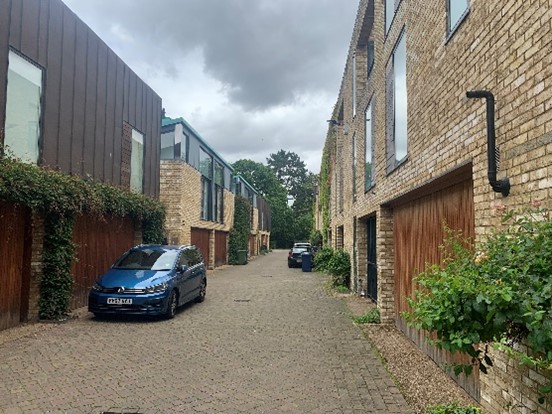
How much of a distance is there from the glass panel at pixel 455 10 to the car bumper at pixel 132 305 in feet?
23.5

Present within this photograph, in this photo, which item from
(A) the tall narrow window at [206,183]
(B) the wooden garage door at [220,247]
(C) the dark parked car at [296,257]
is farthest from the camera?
(C) the dark parked car at [296,257]

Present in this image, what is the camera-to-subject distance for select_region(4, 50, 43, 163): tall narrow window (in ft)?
27.7

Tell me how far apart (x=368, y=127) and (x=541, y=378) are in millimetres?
9419

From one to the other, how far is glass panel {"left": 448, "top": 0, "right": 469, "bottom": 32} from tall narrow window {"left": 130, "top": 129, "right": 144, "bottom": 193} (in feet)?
34.8

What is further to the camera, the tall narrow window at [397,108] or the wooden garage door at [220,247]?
the wooden garage door at [220,247]

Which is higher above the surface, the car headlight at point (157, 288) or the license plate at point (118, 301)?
the car headlight at point (157, 288)

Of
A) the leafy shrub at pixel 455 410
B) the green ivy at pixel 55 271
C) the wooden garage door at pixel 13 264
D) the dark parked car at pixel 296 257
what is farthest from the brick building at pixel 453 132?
the dark parked car at pixel 296 257

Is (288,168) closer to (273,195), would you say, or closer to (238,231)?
(273,195)

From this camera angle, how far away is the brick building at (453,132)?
336 centimetres

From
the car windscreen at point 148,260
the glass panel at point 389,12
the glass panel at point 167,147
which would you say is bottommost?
the car windscreen at point 148,260

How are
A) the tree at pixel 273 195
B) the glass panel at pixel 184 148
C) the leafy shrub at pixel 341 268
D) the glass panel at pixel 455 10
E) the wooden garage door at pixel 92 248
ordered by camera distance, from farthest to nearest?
1. the tree at pixel 273 195
2. the glass panel at pixel 184 148
3. the leafy shrub at pixel 341 268
4. the wooden garage door at pixel 92 248
5. the glass panel at pixel 455 10

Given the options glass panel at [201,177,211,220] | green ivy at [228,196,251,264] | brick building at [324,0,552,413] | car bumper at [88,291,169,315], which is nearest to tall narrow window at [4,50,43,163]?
car bumper at [88,291,169,315]

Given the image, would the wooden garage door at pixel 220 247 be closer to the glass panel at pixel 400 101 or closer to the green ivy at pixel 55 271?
the green ivy at pixel 55 271

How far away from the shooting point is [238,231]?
102 ft
